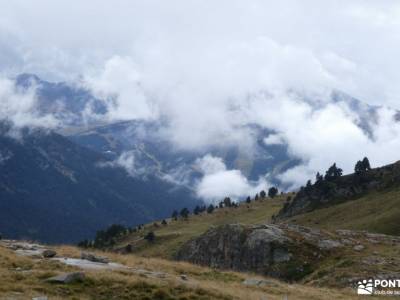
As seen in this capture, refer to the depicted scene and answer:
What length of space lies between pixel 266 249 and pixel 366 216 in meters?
59.1

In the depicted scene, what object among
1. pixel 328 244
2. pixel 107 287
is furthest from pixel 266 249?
pixel 107 287

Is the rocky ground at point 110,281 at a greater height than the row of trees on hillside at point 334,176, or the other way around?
the row of trees on hillside at point 334,176

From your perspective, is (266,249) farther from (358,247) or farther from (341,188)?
(341,188)

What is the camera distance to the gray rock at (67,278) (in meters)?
25.2

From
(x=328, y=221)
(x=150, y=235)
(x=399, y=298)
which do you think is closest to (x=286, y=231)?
(x=399, y=298)

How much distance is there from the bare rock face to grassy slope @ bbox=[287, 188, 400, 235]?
120 feet

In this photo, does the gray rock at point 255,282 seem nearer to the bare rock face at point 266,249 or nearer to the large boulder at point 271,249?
the large boulder at point 271,249

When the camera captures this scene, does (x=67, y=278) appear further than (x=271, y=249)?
No

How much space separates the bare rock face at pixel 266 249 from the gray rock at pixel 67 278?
1232 inches

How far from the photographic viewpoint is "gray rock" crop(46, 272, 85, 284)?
2523 cm

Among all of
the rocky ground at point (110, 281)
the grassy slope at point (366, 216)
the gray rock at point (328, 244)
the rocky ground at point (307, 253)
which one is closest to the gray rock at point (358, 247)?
the rocky ground at point (307, 253)

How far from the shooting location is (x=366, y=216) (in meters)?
114

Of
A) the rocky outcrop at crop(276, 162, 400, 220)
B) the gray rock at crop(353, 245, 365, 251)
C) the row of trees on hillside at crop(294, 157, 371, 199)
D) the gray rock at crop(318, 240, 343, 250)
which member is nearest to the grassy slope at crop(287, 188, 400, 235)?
the rocky outcrop at crop(276, 162, 400, 220)

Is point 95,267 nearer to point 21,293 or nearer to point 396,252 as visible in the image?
point 21,293
